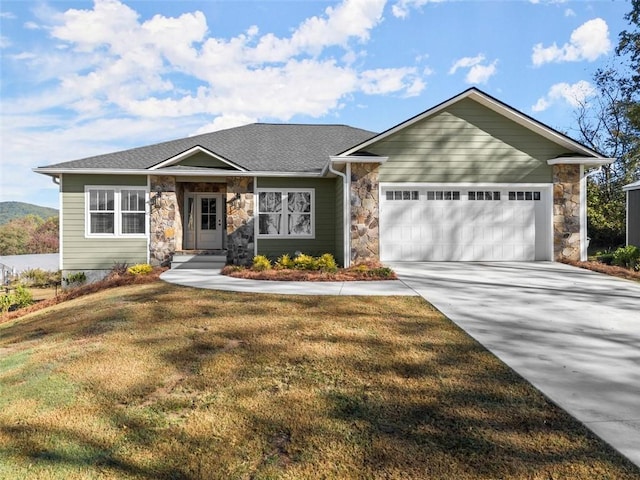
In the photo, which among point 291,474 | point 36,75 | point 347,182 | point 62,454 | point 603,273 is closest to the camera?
point 291,474

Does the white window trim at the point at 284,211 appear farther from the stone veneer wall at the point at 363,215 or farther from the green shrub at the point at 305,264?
the stone veneer wall at the point at 363,215

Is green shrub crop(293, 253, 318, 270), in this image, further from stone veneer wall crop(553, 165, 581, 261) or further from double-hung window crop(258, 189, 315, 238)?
stone veneer wall crop(553, 165, 581, 261)

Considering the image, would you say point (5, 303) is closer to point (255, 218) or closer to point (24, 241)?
point (255, 218)

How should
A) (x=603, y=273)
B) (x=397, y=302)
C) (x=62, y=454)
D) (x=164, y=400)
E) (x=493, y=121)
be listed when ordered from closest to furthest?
1. (x=62, y=454)
2. (x=164, y=400)
3. (x=397, y=302)
4. (x=603, y=273)
5. (x=493, y=121)

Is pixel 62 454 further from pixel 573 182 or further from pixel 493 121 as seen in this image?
pixel 573 182

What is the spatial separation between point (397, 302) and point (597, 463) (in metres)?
4.15

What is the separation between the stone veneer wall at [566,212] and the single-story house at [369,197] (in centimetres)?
3

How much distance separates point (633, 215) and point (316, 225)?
1481 cm

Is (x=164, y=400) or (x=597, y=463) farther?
(x=164, y=400)

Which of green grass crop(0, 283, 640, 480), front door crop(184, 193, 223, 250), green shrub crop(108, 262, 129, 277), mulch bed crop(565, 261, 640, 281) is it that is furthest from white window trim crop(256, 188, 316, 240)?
mulch bed crop(565, 261, 640, 281)

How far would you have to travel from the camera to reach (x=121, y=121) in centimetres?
2584

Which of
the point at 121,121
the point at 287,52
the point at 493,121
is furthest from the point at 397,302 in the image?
the point at 121,121

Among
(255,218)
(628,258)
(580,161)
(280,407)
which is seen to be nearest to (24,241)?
(255,218)

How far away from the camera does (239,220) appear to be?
1300 centimetres
